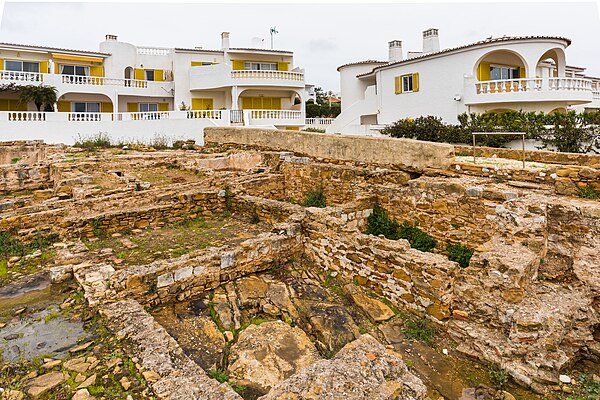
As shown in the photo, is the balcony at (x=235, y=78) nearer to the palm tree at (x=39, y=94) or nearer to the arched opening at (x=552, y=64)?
the palm tree at (x=39, y=94)

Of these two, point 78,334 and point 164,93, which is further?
point 164,93

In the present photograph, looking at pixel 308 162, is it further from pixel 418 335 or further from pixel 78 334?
pixel 78 334

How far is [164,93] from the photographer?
30797 mm

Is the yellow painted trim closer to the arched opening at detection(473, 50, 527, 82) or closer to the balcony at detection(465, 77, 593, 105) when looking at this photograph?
the arched opening at detection(473, 50, 527, 82)

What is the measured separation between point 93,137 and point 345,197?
17251 millimetres

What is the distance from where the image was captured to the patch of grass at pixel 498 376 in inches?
191

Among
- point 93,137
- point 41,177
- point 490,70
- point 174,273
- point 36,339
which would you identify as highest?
point 490,70

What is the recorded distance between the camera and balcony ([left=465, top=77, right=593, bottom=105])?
66.5 ft

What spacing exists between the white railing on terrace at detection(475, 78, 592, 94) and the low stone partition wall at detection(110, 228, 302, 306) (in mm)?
18176

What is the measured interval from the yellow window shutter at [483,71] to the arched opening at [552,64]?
276 centimetres

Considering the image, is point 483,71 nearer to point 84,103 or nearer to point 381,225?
point 381,225

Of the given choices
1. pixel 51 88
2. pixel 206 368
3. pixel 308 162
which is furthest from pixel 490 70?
pixel 51 88

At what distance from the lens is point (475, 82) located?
73.7ft

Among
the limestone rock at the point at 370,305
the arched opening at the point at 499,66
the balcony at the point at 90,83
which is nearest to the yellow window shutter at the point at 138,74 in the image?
the balcony at the point at 90,83
